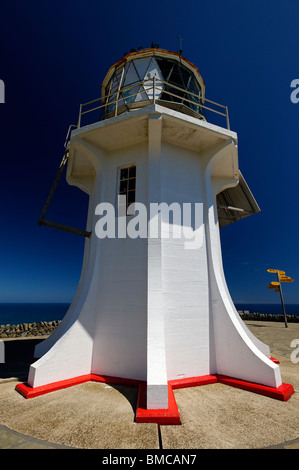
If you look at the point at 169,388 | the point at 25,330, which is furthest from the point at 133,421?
the point at 25,330

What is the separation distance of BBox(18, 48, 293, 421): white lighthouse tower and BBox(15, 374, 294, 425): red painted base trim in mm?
33

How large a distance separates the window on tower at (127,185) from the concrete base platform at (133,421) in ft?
16.0

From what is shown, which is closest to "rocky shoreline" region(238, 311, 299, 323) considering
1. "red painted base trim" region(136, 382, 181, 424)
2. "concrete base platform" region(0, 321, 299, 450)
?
"concrete base platform" region(0, 321, 299, 450)

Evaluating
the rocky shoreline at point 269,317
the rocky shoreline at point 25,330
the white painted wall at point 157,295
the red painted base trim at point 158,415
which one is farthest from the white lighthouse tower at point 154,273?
the rocky shoreline at point 269,317

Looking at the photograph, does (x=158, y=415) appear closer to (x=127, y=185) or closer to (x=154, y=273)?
(x=154, y=273)

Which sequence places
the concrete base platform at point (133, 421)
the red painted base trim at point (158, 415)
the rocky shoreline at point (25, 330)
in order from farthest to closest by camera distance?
the rocky shoreline at point (25, 330), the red painted base trim at point (158, 415), the concrete base platform at point (133, 421)

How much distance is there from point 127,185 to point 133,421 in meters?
Result: 5.93

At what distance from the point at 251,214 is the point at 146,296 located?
7294 millimetres

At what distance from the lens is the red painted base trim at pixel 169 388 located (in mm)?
3582

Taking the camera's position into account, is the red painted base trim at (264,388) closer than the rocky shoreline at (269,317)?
Yes

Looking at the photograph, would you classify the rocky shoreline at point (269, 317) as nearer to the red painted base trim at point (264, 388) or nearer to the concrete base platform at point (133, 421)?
the concrete base platform at point (133, 421)

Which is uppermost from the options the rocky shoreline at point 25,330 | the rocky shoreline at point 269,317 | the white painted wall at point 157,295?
the white painted wall at point 157,295

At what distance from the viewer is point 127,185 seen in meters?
7.02

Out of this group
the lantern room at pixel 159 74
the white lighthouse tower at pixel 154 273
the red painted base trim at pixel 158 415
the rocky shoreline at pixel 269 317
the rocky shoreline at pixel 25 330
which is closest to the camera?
the red painted base trim at pixel 158 415
